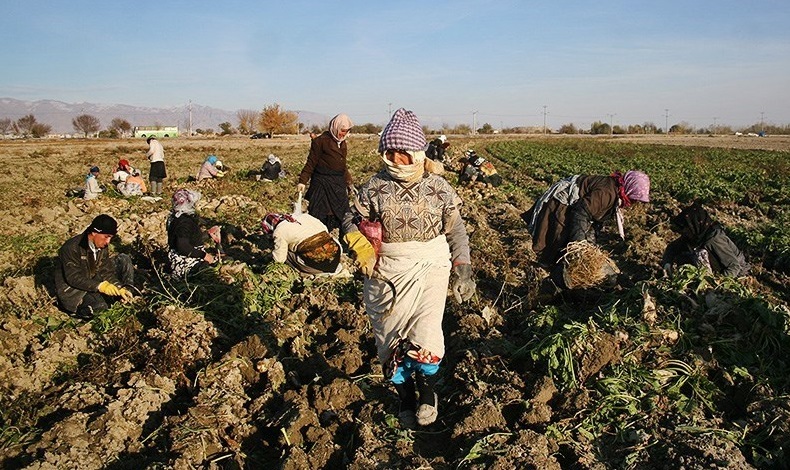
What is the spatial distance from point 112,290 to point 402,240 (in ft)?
10.6

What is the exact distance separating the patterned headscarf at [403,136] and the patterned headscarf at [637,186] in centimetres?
239

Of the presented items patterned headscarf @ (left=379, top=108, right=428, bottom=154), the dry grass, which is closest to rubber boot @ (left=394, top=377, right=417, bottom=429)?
patterned headscarf @ (left=379, top=108, right=428, bottom=154)

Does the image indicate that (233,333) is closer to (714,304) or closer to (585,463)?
(585,463)

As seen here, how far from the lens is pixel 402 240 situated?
3400 millimetres

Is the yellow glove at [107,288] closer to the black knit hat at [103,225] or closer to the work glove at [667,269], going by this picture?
the black knit hat at [103,225]

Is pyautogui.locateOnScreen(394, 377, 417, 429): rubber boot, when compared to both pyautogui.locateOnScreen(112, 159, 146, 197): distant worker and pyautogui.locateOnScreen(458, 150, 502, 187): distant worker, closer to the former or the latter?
pyautogui.locateOnScreen(112, 159, 146, 197): distant worker

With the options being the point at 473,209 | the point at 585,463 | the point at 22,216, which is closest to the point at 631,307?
the point at 585,463

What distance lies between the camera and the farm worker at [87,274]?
5.18 m

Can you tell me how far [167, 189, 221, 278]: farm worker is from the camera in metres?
6.15

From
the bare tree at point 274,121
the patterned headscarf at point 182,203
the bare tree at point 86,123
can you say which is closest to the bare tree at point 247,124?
the bare tree at point 274,121

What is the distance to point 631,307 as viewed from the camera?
14.0 ft

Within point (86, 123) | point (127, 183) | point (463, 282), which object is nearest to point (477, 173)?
point (127, 183)

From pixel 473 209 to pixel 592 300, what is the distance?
6941mm

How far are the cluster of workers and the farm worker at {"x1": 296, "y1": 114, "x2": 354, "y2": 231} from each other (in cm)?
1
